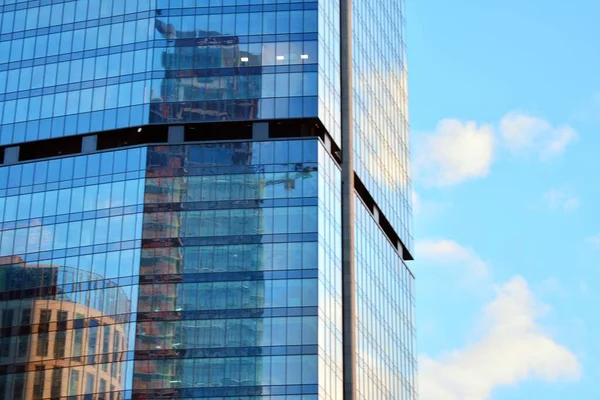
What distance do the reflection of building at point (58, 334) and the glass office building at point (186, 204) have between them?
7.1 inches

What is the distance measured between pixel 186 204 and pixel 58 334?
1710 centimetres

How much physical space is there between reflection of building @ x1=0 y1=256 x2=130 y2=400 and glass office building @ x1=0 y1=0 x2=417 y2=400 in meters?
0.18

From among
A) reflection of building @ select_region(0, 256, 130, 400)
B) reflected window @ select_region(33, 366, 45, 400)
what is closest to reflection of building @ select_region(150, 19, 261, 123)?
reflection of building @ select_region(0, 256, 130, 400)

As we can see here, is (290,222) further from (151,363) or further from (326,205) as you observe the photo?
(151,363)

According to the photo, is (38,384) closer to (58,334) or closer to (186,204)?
(58,334)

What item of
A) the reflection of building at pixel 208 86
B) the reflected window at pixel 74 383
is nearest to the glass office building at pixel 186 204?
the reflection of building at pixel 208 86

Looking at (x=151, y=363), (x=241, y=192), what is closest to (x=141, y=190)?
(x=241, y=192)

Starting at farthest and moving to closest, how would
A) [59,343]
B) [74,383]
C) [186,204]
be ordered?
[186,204] → [59,343] → [74,383]

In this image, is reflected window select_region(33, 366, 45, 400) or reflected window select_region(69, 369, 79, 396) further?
reflected window select_region(33, 366, 45, 400)

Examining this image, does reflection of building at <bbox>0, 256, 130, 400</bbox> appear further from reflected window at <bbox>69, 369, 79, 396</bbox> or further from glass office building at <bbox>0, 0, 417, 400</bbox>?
glass office building at <bbox>0, 0, 417, 400</bbox>

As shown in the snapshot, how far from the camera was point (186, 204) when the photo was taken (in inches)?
4828

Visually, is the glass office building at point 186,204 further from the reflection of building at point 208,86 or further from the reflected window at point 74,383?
the reflected window at point 74,383

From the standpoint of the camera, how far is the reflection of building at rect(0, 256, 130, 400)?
119 metres

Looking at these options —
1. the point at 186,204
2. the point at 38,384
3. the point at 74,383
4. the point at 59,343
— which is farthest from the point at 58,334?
the point at 186,204
